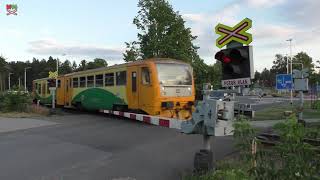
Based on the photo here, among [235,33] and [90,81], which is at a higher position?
[235,33]

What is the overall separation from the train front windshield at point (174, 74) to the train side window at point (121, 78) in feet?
7.89

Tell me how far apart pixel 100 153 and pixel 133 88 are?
8905 millimetres

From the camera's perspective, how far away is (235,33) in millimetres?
7148

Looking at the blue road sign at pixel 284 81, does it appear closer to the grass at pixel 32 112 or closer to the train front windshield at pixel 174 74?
the train front windshield at pixel 174 74

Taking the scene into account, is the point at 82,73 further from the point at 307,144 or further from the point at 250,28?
the point at 307,144

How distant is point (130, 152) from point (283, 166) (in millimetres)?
7375

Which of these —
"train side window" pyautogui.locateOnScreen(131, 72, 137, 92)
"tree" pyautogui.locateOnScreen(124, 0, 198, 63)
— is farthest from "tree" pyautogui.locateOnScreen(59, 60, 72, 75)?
"train side window" pyautogui.locateOnScreen(131, 72, 137, 92)

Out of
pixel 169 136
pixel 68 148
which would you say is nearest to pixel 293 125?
pixel 68 148

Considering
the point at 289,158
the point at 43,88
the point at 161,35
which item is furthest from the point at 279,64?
the point at 289,158

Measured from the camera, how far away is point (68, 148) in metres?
12.5

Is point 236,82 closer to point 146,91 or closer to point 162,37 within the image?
point 146,91

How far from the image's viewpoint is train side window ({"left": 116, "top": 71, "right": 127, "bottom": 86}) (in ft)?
69.0

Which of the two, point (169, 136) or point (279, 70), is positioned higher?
point (279, 70)

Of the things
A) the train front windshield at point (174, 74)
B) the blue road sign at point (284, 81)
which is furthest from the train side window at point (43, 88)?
the train front windshield at point (174, 74)
